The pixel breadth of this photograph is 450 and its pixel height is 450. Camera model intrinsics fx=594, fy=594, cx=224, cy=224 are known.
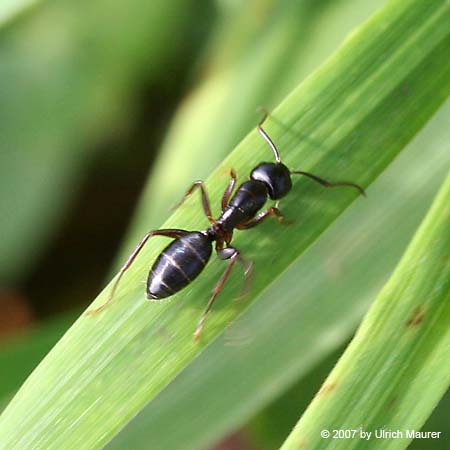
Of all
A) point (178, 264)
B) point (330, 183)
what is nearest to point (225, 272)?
point (178, 264)

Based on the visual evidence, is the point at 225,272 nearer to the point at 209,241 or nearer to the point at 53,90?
the point at 209,241

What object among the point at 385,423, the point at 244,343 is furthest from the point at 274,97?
the point at 385,423

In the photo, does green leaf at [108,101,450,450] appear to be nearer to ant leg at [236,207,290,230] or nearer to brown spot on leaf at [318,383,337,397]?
Answer: ant leg at [236,207,290,230]

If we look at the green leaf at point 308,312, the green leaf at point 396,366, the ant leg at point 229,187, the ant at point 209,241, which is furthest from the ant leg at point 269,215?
the green leaf at point 396,366

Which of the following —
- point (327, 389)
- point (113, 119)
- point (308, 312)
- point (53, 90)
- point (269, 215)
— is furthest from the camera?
point (113, 119)

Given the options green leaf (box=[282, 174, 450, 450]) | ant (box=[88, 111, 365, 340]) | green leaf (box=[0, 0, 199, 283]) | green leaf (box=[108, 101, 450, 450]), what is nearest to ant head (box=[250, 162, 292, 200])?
ant (box=[88, 111, 365, 340])

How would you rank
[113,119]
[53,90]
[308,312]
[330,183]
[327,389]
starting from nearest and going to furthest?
[327,389], [330,183], [308,312], [53,90], [113,119]

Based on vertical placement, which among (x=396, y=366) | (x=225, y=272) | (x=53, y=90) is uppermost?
(x=53, y=90)
